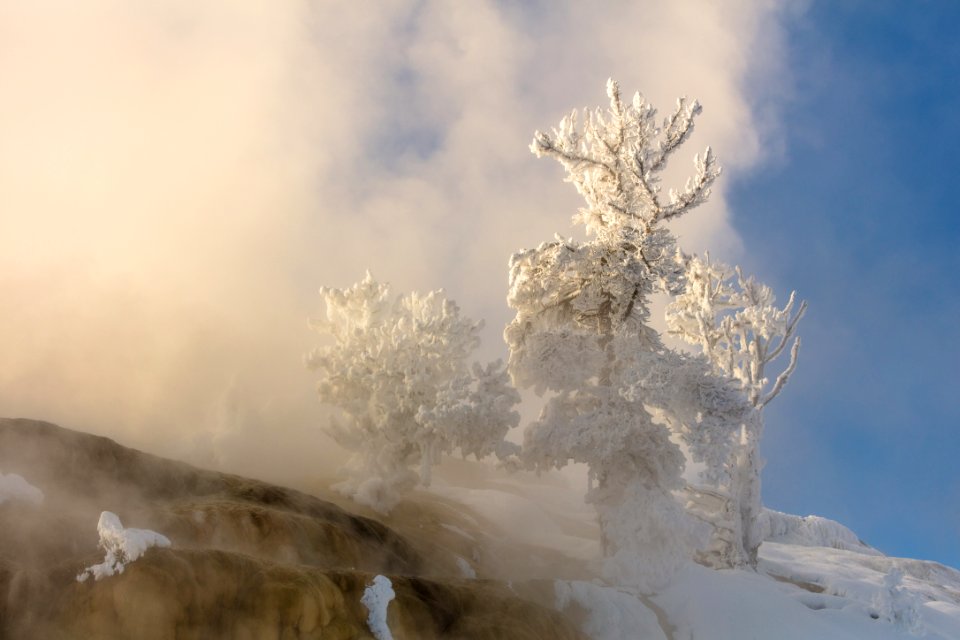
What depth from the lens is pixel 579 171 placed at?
760 inches

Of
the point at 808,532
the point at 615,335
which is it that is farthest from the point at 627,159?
the point at 808,532

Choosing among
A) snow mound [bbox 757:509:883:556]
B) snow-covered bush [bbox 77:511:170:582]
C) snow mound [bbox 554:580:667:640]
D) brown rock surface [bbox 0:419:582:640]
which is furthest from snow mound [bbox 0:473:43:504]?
snow mound [bbox 757:509:883:556]

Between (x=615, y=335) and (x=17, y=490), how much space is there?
46.1 feet

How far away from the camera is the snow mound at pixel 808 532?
34.3m

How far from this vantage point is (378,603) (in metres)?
9.79

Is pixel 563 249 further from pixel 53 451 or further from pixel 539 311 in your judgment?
pixel 53 451

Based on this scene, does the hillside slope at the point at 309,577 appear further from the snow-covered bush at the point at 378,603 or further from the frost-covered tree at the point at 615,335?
the frost-covered tree at the point at 615,335

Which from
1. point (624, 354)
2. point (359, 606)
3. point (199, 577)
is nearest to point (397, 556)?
point (359, 606)

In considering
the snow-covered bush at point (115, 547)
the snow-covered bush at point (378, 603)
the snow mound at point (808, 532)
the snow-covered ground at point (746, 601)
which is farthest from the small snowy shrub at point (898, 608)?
the snow-covered bush at point (115, 547)

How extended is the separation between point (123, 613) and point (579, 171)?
15469mm

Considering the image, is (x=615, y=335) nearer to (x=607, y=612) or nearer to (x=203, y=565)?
(x=607, y=612)

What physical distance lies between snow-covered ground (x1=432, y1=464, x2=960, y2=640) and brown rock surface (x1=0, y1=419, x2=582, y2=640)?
206 centimetres

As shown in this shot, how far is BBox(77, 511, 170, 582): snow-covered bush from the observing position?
26.5ft

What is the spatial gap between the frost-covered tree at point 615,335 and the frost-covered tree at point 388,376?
63.5 inches
